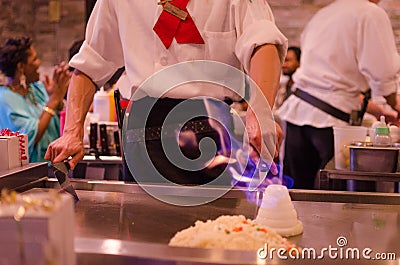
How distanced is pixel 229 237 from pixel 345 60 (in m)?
2.47

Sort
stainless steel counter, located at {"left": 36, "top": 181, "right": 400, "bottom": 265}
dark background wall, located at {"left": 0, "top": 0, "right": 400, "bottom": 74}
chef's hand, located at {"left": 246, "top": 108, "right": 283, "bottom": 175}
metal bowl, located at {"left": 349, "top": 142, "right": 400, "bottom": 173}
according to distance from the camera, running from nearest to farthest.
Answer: stainless steel counter, located at {"left": 36, "top": 181, "right": 400, "bottom": 265}, chef's hand, located at {"left": 246, "top": 108, "right": 283, "bottom": 175}, metal bowl, located at {"left": 349, "top": 142, "right": 400, "bottom": 173}, dark background wall, located at {"left": 0, "top": 0, "right": 400, "bottom": 74}

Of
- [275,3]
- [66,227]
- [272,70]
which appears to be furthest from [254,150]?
[275,3]

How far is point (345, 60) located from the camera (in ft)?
10.8

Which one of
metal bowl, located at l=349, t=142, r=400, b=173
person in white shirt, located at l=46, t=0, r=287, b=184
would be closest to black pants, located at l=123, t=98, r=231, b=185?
person in white shirt, located at l=46, t=0, r=287, b=184

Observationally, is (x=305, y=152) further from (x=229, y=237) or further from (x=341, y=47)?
(x=229, y=237)

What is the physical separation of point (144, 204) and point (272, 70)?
1.71ft

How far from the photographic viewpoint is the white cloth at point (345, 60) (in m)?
3.17

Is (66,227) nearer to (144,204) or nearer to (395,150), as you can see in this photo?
(144,204)

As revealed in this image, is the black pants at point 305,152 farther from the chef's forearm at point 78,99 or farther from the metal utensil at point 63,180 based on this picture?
the metal utensil at point 63,180

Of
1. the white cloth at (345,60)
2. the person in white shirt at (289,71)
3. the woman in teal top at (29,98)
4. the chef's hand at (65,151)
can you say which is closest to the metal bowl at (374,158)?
the white cloth at (345,60)

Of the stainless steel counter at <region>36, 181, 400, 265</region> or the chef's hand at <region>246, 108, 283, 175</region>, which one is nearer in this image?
the stainless steel counter at <region>36, 181, 400, 265</region>

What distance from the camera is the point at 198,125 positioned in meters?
1.82

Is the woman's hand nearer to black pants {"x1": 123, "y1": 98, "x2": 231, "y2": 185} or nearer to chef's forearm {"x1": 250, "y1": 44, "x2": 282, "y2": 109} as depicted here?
A: black pants {"x1": 123, "y1": 98, "x2": 231, "y2": 185}

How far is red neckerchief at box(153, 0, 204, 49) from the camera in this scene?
5.82 ft
